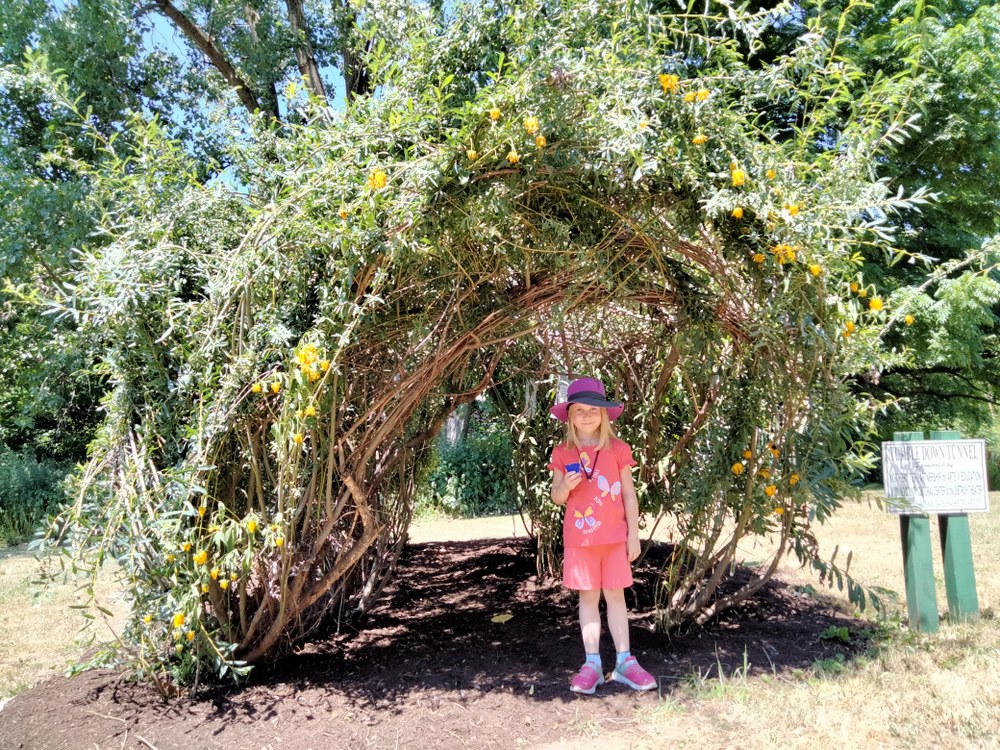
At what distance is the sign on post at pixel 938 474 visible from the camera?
402cm

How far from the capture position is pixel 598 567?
3529mm

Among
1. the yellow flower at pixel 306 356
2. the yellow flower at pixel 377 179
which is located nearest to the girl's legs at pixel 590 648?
the yellow flower at pixel 306 356

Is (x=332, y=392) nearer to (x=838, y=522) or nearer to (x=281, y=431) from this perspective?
(x=281, y=431)

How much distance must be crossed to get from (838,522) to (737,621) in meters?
4.66

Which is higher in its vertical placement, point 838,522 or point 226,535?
point 226,535

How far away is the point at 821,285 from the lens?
10.3 ft

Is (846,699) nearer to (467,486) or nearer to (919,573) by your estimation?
(919,573)

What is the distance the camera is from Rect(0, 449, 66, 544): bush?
374 inches

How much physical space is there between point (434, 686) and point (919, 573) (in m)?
2.58

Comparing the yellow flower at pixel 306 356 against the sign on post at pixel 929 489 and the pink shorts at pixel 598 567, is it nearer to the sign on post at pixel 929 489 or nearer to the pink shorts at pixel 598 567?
the pink shorts at pixel 598 567


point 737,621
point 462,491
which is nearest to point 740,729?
point 737,621

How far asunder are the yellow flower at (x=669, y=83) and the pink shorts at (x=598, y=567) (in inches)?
77.2

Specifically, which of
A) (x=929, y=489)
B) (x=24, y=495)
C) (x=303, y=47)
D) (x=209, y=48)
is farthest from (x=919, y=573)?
(x=24, y=495)

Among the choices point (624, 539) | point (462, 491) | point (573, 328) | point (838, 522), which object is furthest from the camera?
point (462, 491)
